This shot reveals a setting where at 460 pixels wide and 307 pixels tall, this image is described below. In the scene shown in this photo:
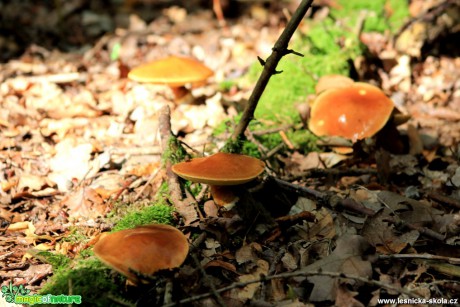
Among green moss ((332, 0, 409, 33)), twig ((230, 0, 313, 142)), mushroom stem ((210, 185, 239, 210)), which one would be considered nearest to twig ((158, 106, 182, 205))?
mushroom stem ((210, 185, 239, 210))

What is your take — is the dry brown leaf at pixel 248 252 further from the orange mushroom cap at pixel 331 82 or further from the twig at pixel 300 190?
the orange mushroom cap at pixel 331 82

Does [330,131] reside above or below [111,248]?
below

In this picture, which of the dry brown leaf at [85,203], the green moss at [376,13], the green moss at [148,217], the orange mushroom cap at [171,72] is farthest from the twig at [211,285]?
the green moss at [376,13]

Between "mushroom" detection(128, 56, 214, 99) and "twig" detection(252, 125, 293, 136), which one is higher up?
"mushroom" detection(128, 56, 214, 99)

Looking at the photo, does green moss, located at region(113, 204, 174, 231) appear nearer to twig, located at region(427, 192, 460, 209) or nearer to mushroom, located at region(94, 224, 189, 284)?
mushroom, located at region(94, 224, 189, 284)

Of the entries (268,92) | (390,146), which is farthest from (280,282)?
(268,92)

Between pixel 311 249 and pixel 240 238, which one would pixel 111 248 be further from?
pixel 311 249

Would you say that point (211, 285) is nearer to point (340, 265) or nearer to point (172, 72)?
point (340, 265)
